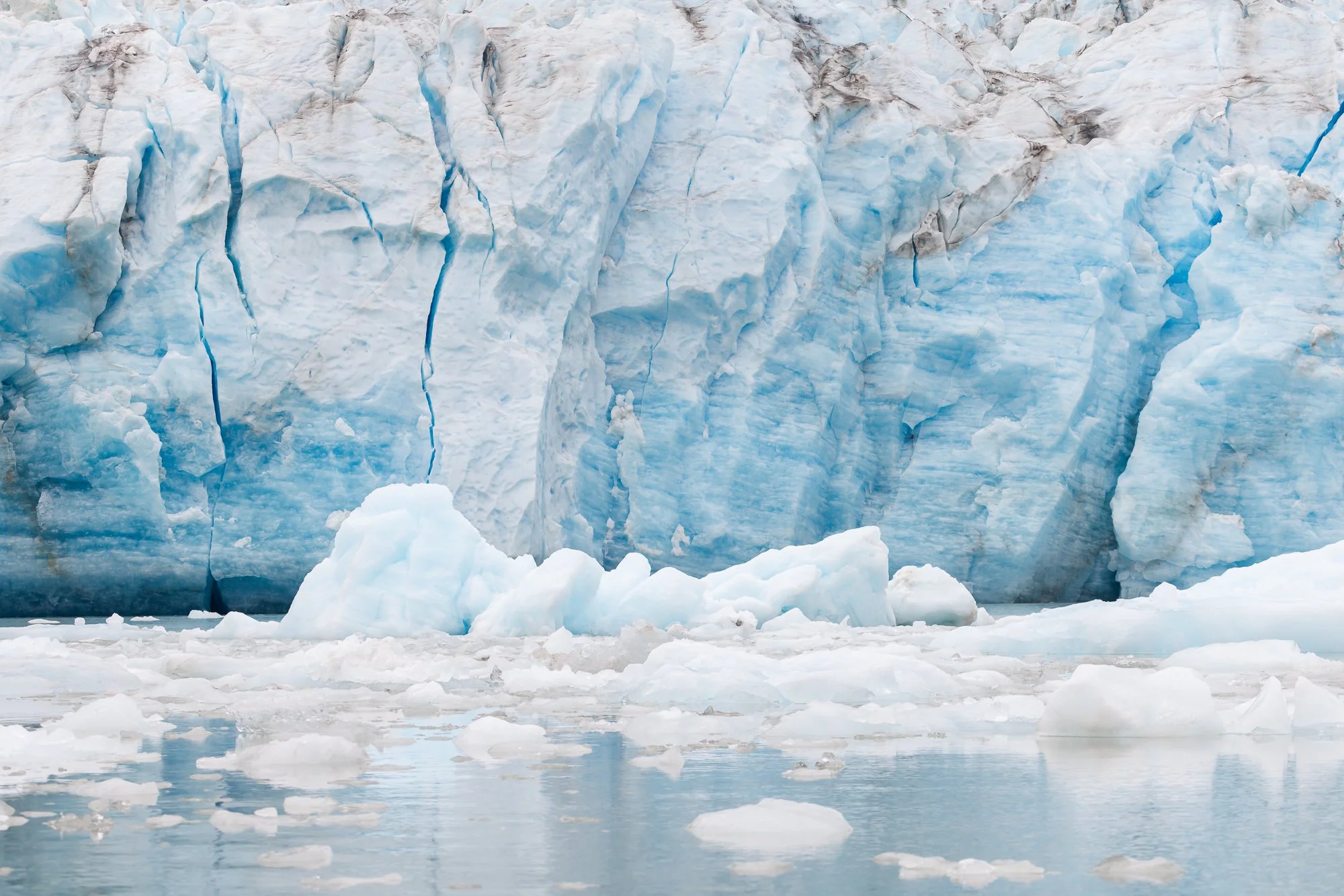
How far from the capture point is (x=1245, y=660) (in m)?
6.05

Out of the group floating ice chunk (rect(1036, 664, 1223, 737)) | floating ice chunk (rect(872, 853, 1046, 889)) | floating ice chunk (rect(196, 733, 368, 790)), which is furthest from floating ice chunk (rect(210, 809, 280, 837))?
floating ice chunk (rect(1036, 664, 1223, 737))

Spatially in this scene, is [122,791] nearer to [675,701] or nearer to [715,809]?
[715,809]

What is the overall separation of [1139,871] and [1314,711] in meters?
2.17

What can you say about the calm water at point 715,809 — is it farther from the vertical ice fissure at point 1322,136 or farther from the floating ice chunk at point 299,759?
the vertical ice fissure at point 1322,136

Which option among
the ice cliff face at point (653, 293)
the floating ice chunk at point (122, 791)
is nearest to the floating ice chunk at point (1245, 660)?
the floating ice chunk at point (122, 791)

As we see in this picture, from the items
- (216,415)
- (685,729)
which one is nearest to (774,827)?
(685,729)

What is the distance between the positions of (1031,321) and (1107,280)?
0.78m

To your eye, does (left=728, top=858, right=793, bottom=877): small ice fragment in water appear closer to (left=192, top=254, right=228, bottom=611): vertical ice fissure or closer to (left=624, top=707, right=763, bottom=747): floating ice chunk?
(left=624, top=707, right=763, bottom=747): floating ice chunk

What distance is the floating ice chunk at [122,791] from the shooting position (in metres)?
2.69

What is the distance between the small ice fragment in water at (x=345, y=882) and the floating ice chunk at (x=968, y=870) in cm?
71

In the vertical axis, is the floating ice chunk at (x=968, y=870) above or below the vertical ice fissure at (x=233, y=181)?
below

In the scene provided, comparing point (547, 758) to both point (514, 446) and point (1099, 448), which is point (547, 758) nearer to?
point (514, 446)

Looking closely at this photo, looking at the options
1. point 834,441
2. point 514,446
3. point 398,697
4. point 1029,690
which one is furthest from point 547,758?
point 834,441

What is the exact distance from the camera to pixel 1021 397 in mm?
13102
